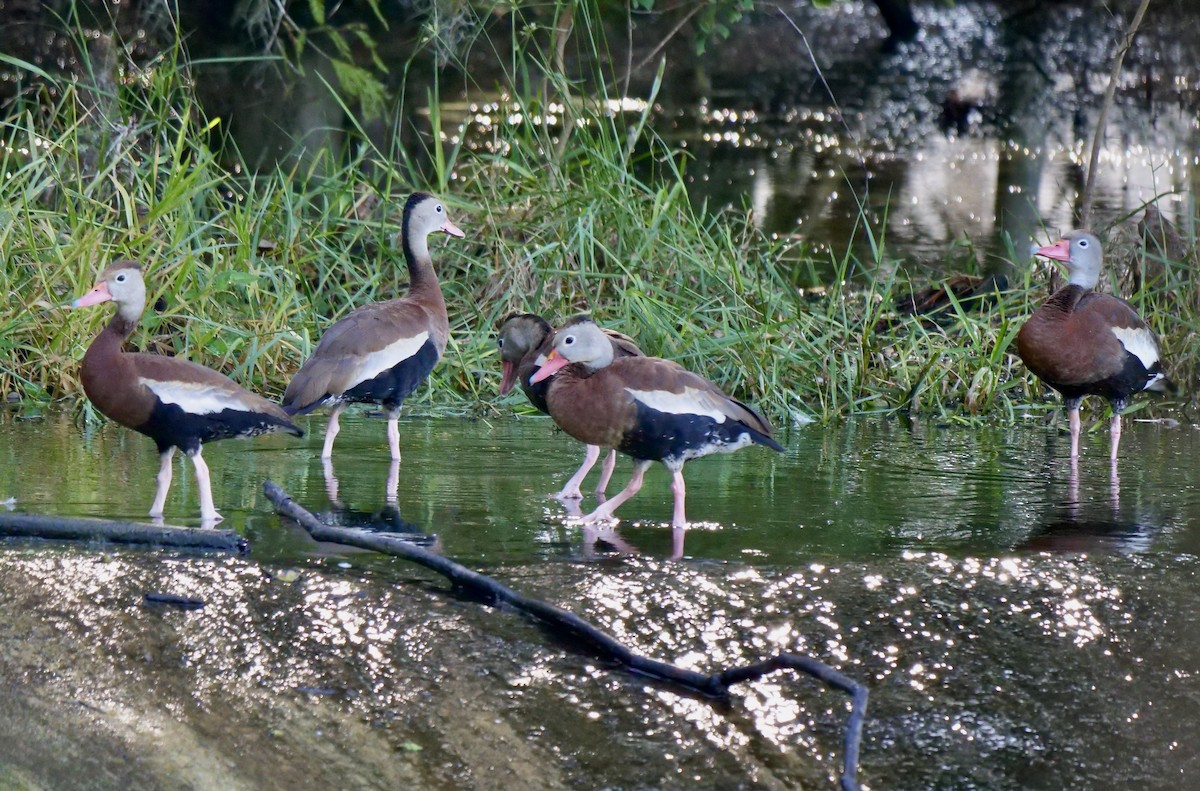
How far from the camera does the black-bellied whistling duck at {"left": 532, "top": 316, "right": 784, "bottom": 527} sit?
5.39m

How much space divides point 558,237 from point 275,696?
5.39m

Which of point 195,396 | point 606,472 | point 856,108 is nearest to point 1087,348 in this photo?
point 606,472

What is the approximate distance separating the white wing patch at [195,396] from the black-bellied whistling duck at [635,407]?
1048 millimetres

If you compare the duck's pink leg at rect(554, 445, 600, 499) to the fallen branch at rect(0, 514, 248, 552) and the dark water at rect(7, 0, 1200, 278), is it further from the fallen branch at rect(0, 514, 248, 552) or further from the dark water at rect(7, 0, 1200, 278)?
the dark water at rect(7, 0, 1200, 278)

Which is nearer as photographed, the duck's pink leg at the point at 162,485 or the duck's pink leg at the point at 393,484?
the duck's pink leg at the point at 162,485

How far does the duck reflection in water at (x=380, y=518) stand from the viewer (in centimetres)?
508

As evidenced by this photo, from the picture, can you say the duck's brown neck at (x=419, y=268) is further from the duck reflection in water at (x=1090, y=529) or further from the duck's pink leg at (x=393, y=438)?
the duck reflection in water at (x=1090, y=529)

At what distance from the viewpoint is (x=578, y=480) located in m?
5.91

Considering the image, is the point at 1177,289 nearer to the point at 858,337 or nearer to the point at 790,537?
the point at 858,337

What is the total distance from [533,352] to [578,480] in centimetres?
67

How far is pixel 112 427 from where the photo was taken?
7.05m

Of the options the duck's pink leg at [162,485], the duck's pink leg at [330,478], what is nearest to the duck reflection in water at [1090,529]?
the duck's pink leg at [330,478]

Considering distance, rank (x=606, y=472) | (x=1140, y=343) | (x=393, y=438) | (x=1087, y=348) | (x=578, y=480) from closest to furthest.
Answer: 1. (x=578, y=480)
2. (x=606, y=472)
3. (x=393, y=438)
4. (x=1087, y=348)
5. (x=1140, y=343)

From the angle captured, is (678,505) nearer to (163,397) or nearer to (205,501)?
(205,501)
